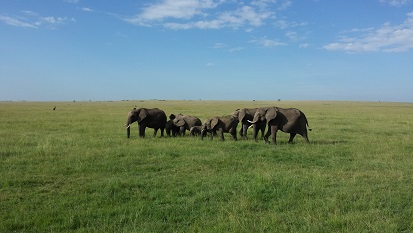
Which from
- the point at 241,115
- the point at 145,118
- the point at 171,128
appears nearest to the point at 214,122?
the point at 241,115

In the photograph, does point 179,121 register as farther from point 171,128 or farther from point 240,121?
point 240,121

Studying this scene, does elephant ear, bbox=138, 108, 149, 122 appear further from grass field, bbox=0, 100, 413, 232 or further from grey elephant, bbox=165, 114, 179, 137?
grass field, bbox=0, 100, 413, 232

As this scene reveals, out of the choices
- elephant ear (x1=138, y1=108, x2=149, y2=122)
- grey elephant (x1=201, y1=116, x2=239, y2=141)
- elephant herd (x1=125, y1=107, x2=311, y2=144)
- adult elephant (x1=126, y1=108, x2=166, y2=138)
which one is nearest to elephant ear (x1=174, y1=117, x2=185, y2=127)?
elephant herd (x1=125, y1=107, x2=311, y2=144)

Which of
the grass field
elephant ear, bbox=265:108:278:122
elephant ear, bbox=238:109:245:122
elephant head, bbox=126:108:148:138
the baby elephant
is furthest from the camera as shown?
the baby elephant

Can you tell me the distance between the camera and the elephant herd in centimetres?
1756

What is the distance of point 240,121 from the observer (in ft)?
66.1

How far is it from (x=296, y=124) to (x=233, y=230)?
11806 mm

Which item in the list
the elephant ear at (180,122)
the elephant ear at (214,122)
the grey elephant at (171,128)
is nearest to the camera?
the elephant ear at (214,122)

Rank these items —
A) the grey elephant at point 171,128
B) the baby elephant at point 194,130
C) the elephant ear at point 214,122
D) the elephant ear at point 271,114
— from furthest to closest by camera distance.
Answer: the grey elephant at point 171,128
the baby elephant at point 194,130
the elephant ear at point 214,122
the elephant ear at point 271,114

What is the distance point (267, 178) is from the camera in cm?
995

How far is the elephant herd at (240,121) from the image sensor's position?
691 inches

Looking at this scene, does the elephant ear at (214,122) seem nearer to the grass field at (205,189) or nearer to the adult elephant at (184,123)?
the adult elephant at (184,123)

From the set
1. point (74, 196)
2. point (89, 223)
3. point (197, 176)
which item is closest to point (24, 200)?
point (74, 196)

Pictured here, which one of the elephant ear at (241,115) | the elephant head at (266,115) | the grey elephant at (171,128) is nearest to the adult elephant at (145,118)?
the grey elephant at (171,128)
